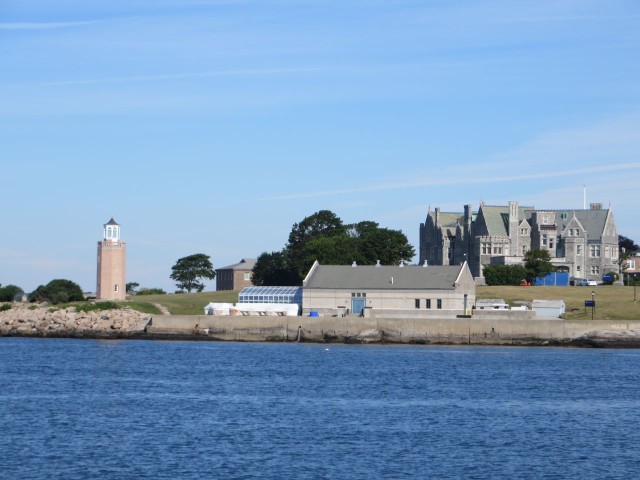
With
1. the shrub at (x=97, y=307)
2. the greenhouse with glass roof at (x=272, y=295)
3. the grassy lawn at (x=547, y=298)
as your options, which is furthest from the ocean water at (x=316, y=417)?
the greenhouse with glass roof at (x=272, y=295)

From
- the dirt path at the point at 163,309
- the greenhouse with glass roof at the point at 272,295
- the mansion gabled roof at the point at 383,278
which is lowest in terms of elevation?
the dirt path at the point at 163,309

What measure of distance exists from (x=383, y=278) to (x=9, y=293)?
51.2 m

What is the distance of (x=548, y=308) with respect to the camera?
106 metres

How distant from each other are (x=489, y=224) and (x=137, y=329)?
6460 centimetres

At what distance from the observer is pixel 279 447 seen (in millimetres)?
39625

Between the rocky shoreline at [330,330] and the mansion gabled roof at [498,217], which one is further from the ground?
the mansion gabled roof at [498,217]

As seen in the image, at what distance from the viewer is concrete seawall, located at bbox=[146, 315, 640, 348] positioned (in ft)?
309

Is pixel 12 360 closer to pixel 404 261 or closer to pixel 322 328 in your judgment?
pixel 322 328

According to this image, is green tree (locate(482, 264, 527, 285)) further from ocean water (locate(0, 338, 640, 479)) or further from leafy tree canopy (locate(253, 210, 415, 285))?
ocean water (locate(0, 338, 640, 479))

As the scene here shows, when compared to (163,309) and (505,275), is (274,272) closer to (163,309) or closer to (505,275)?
(505,275)

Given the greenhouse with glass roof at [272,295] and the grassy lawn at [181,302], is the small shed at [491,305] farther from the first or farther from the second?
the grassy lawn at [181,302]

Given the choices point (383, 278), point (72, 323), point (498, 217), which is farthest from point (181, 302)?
point (498, 217)

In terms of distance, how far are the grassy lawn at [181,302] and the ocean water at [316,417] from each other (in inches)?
1304

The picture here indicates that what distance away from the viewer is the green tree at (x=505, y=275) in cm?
13938
